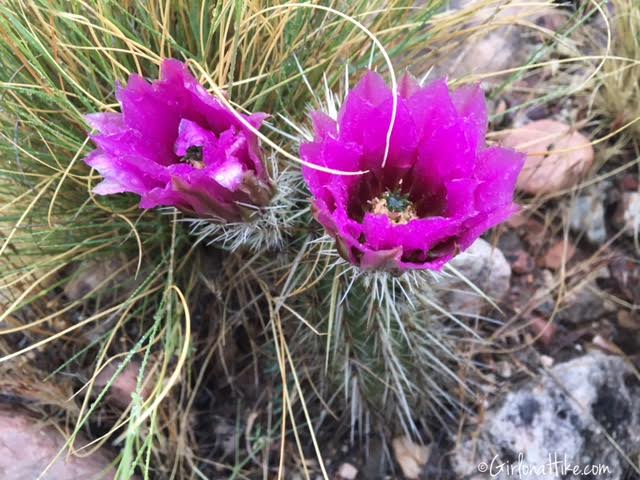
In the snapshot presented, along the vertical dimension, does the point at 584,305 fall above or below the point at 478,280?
below

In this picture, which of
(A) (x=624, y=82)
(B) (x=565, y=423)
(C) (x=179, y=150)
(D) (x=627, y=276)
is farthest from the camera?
(A) (x=624, y=82)

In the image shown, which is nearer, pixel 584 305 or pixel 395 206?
pixel 395 206

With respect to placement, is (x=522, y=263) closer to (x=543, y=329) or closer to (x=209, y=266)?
(x=543, y=329)

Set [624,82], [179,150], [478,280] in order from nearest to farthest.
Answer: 1. [179,150]
2. [478,280]
3. [624,82]

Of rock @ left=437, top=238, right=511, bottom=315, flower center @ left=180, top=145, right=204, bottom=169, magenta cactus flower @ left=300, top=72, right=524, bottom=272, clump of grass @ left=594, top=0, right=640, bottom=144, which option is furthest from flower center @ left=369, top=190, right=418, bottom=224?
clump of grass @ left=594, top=0, right=640, bottom=144

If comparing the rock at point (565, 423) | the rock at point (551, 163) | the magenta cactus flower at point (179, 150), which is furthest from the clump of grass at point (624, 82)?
the magenta cactus flower at point (179, 150)

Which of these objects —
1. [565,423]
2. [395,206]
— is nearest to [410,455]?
[565,423]
